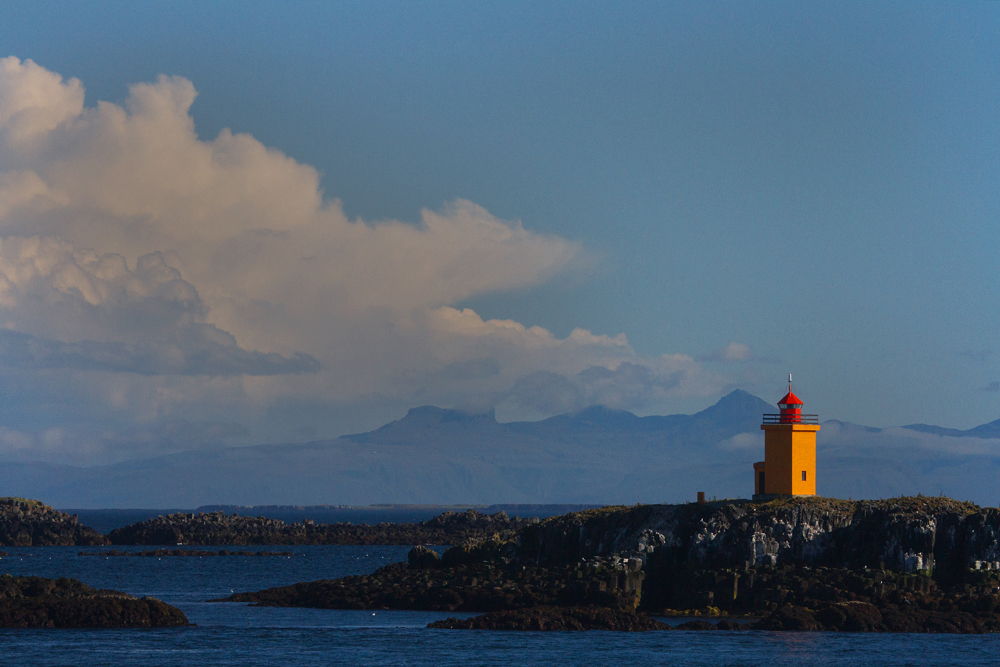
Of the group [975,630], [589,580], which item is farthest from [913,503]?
[589,580]

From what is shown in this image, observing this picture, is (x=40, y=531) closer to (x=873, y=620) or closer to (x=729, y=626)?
(x=729, y=626)

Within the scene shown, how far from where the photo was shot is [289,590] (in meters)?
76.9

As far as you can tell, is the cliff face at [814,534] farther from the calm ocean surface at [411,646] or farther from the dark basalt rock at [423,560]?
the dark basalt rock at [423,560]

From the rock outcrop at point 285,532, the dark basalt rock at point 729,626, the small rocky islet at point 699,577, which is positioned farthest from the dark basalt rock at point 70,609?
the rock outcrop at point 285,532

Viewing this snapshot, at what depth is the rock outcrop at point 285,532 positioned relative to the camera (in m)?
162

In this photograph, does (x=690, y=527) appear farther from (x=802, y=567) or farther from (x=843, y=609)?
(x=843, y=609)

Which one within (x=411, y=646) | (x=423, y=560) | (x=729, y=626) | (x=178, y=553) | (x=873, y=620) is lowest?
(x=411, y=646)

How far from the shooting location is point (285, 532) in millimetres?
175125

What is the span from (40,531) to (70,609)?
99257 millimetres

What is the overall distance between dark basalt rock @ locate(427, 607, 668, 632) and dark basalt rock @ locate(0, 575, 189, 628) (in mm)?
14295

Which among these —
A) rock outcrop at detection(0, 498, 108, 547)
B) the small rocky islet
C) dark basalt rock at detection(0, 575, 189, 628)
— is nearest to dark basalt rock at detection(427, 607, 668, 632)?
the small rocky islet

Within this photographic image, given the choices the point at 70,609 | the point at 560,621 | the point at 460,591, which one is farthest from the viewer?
the point at 460,591

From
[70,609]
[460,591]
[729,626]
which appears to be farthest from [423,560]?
[729,626]

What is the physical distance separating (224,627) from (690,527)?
2602 centimetres
